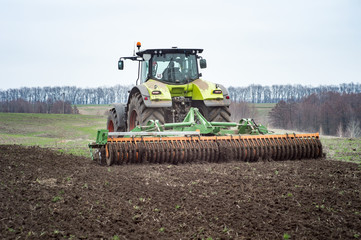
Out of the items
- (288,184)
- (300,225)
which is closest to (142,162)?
(288,184)

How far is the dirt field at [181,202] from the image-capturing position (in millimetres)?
3705

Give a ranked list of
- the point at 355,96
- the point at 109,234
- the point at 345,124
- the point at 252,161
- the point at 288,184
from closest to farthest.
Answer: the point at 109,234
the point at 288,184
the point at 252,161
the point at 345,124
the point at 355,96

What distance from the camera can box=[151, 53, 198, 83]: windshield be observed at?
379 inches

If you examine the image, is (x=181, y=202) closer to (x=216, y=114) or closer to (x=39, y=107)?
(x=216, y=114)

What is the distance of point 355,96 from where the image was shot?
1953 inches

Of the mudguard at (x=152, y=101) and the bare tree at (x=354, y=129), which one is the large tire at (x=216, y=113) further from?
the bare tree at (x=354, y=129)

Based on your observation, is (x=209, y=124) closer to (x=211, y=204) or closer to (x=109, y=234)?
(x=211, y=204)

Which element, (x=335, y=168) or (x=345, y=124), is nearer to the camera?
(x=335, y=168)

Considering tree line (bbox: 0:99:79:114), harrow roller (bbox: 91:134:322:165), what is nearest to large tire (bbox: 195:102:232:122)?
harrow roller (bbox: 91:134:322:165)

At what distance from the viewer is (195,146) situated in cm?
773

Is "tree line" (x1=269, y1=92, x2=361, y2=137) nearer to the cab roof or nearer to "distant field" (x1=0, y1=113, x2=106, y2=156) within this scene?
"distant field" (x1=0, y1=113, x2=106, y2=156)

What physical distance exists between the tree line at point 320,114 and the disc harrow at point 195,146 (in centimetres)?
3880

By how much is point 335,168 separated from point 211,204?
3.54 meters

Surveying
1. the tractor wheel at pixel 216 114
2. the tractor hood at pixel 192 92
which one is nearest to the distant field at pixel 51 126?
the tractor hood at pixel 192 92
